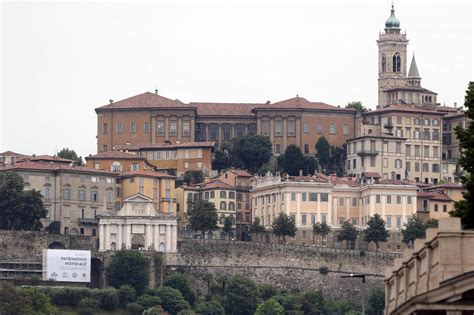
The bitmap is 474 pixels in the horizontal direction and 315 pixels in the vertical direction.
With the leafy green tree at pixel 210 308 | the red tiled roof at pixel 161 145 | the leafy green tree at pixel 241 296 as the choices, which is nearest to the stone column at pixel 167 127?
the red tiled roof at pixel 161 145

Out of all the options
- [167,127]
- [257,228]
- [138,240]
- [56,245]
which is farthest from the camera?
[167,127]

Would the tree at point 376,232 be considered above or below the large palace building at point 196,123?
below

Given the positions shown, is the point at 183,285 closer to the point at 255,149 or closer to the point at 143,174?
the point at 143,174

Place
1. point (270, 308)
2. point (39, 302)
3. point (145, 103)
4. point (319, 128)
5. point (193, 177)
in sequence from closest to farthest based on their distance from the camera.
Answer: point (39, 302)
point (270, 308)
point (193, 177)
point (319, 128)
point (145, 103)

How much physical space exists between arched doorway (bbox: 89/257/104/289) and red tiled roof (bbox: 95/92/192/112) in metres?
30.1

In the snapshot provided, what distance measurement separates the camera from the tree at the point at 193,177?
167 meters

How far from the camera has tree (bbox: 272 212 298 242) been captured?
15200 centimetres

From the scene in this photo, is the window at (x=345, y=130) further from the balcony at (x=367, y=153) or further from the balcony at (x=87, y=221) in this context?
the balcony at (x=87, y=221)

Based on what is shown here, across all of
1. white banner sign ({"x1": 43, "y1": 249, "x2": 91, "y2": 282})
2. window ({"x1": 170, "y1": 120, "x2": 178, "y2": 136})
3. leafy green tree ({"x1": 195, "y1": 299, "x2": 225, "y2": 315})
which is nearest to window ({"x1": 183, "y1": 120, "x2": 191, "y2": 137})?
window ({"x1": 170, "y1": 120, "x2": 178, "y2": 136})

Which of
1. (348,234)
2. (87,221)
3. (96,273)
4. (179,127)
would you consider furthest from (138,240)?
(179,127)

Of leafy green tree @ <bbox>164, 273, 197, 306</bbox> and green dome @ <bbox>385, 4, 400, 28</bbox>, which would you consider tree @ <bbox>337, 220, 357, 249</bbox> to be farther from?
green dome @ <bbox>385, 4, 400, 28</bbox>

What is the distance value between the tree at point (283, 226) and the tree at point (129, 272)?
14.1m

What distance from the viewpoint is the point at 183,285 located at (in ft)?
460

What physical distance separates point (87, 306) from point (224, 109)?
5029 cm
